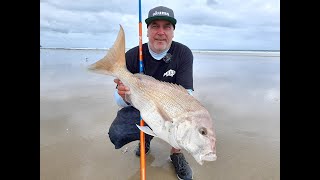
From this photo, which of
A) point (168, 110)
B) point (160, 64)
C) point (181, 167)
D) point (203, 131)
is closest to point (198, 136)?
point (203, 131)

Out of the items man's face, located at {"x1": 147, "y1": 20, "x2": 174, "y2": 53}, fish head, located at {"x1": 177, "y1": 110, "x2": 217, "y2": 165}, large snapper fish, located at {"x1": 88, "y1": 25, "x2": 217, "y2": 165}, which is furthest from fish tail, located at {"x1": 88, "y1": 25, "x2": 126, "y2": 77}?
fish head, located at {"x1": 177, "y1": 110, "x2": 217, "y2": 165}

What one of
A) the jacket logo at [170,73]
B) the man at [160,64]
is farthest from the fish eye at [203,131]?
the jacket logo at [170,73]

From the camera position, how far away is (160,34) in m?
3.45

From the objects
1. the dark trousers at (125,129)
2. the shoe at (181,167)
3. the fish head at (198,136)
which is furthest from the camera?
the dark trousers at (125,129)

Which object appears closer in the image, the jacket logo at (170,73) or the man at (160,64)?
the man at (160,64)

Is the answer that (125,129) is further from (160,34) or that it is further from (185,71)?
(160,34)

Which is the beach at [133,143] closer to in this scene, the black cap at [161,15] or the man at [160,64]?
the man at [160,64]

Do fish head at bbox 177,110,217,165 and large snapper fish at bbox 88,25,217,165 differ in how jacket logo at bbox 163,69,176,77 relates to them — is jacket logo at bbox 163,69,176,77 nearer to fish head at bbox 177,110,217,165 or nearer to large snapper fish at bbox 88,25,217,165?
large snapper fish at bbox 88,25,217,165

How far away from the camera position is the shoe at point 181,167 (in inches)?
128

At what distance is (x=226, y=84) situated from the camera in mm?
9086

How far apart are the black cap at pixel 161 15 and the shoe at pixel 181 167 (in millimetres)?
1765

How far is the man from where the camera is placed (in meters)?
3.42

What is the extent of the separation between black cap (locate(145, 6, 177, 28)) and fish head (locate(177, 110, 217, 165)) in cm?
149
